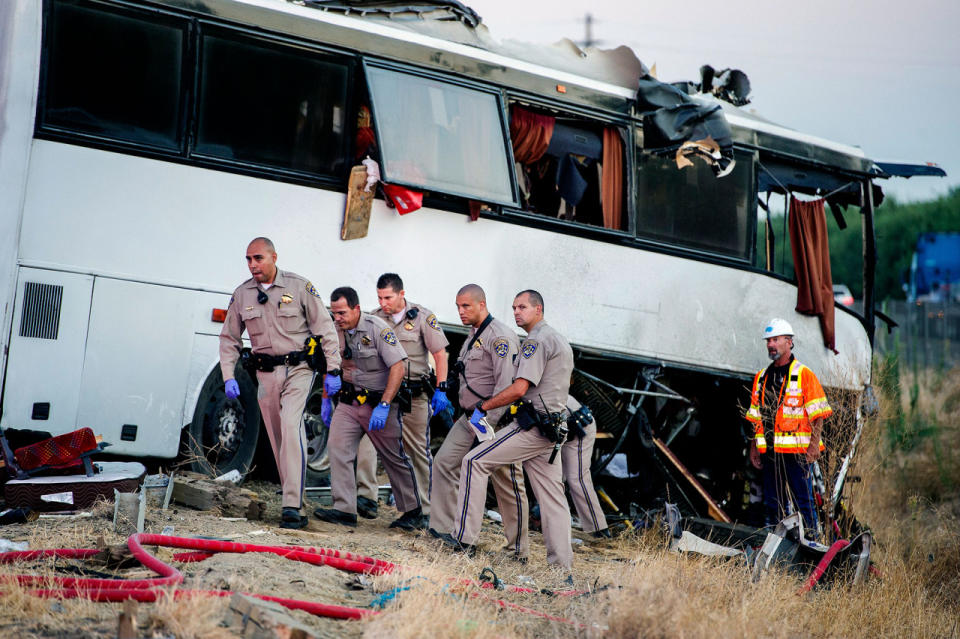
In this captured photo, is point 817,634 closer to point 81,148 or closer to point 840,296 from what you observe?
point 81,148

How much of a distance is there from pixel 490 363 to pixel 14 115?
354 cm

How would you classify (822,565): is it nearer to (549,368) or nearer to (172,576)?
(549,368)

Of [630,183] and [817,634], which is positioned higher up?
[630,183]

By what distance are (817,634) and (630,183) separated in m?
4.50

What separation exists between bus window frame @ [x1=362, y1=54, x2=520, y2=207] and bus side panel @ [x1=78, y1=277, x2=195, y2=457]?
6.02 feet

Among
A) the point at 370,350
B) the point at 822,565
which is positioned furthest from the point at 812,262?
the point at 370,350

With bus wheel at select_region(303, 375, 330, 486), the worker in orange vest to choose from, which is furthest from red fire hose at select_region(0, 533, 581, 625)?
the worker in orange vest

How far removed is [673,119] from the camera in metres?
9.05

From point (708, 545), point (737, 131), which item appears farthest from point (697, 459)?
point (737, 131)

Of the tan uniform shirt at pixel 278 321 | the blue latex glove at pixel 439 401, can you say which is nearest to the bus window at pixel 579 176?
the blue latex glove at pixel 439 401

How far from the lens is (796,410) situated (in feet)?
28.4

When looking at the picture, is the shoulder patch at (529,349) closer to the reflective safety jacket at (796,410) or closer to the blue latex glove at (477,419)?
the blue latex glove at (477,419)

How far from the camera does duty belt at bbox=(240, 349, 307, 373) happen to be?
7000 mm

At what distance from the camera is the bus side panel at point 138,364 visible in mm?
6938
